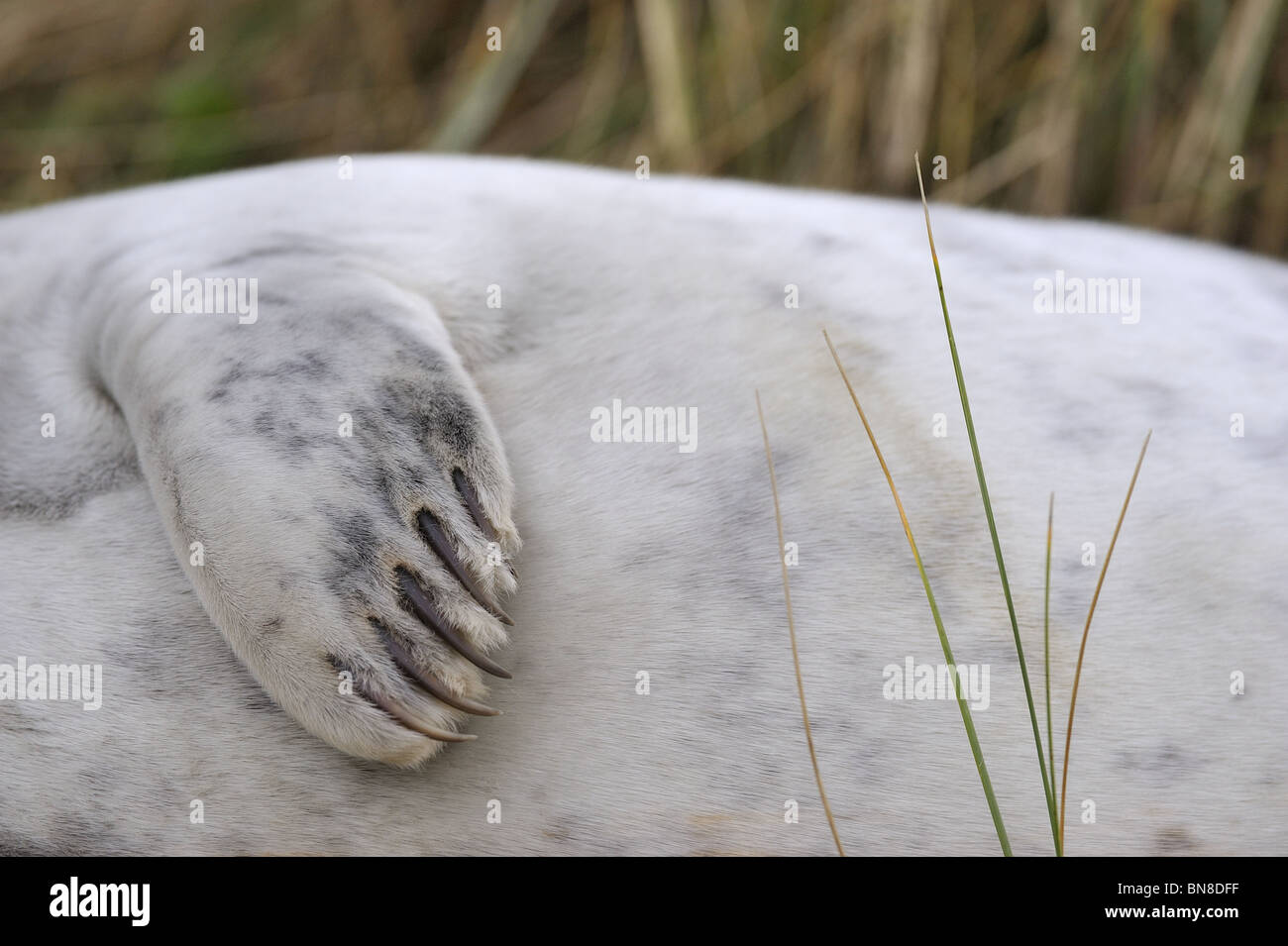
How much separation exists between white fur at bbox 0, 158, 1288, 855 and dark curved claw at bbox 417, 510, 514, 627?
0.07 ft

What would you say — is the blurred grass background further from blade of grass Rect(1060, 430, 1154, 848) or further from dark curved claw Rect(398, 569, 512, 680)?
dark curved claw Rect(398, 569, 512, 680)

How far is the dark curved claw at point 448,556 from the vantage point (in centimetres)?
133

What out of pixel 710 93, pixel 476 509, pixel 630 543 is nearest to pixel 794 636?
pixel 630 543

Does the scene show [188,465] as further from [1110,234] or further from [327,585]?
[1110,234]

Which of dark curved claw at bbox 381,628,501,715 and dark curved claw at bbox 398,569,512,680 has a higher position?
dark curved claw at bbox 398,569,512,680

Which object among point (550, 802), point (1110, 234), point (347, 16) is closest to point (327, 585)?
point (550, 802)

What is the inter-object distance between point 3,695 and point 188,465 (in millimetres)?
331

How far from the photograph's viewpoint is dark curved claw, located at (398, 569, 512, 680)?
130cm

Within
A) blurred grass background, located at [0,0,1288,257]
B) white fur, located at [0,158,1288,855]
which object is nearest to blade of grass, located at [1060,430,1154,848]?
white fur, located at [0,158,1288,855]

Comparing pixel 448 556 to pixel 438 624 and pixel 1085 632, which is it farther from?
pixel 1085 632

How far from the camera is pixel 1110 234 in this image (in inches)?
84.3

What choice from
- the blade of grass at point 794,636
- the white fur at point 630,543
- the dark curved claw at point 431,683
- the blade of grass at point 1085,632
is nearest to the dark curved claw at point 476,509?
the white fur at point 630,543

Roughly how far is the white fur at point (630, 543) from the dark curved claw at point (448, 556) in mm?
22

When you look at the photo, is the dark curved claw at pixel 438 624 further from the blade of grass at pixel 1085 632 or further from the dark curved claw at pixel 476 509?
the blade of grass at pixel 1085 632
